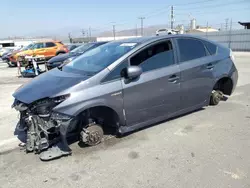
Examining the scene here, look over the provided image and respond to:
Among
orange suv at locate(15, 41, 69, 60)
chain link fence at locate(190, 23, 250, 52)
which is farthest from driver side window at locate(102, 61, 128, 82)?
chain link fence at locate(190, 23, 250, 52)

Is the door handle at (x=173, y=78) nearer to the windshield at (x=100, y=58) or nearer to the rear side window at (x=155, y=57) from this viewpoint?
the rear side window at (x=155, y=57)

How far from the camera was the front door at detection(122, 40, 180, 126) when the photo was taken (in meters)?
3.55

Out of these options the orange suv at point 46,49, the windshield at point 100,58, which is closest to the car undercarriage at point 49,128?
the windshield at point 100,58

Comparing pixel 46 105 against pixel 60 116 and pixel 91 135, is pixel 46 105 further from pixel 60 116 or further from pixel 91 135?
pixel 91 135

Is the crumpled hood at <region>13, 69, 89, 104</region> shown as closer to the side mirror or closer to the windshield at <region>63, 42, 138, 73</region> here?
the windshield at <region>63, 42, 138, 73</region>

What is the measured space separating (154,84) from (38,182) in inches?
86.5

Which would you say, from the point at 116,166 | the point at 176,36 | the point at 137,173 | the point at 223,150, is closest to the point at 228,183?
the point at 223,150

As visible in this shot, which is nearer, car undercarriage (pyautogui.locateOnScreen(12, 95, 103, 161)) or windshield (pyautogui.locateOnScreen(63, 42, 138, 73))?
car undercarriage (pyautogui.locateOnScreen(12, 95, 103, 161))

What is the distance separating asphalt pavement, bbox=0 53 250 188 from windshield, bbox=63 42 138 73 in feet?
4.06

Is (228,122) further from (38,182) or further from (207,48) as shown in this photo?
(38,182)

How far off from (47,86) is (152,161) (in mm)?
1849

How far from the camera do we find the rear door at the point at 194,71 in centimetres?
413

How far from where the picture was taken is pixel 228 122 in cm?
432

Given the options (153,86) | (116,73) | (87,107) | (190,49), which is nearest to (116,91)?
(116,73)
